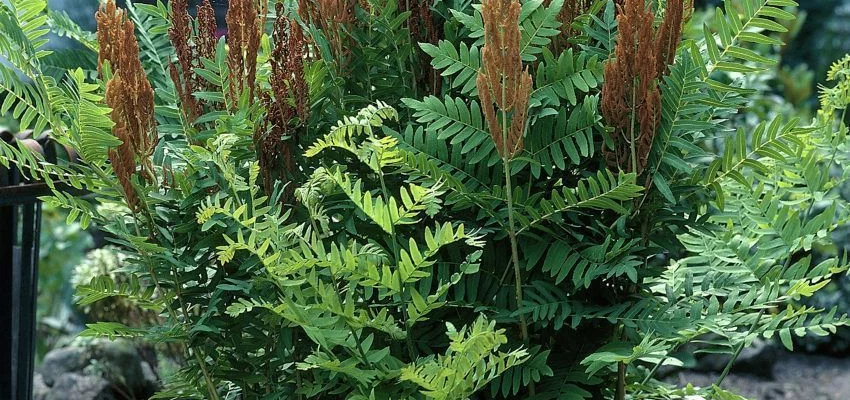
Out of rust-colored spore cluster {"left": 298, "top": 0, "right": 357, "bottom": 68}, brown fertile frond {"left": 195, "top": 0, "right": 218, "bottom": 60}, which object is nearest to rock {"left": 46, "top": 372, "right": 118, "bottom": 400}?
brown fertile frond {"left": 195, "top": 0, "right": 218, "bottom": 60}

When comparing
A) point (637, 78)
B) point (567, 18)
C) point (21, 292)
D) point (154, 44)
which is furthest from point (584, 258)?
point (21, 292)

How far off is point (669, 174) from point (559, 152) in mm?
181

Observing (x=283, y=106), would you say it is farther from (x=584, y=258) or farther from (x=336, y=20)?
(x=584, y=258)

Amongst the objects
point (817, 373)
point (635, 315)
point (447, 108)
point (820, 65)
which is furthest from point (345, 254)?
point (820, 65)

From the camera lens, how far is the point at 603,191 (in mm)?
1438

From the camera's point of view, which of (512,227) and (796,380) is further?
(796,380)

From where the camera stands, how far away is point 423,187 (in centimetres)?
138

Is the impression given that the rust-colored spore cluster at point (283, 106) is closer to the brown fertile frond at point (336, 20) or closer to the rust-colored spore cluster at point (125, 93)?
the brown fertile frond at point (336, 20)

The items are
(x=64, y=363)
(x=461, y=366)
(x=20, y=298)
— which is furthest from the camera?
(x=64, y=363)

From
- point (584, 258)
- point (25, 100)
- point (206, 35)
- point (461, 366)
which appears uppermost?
point (206, 35)

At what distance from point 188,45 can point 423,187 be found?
Result: 526 millimetres

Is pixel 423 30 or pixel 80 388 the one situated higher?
pixel 423 30

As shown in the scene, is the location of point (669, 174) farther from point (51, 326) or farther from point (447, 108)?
point (51, 326)

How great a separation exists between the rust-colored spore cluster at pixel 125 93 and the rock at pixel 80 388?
82.5 inches
